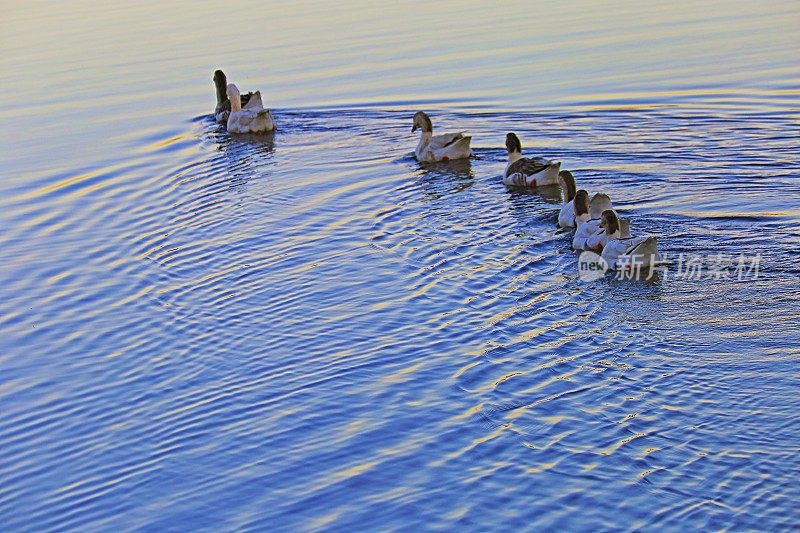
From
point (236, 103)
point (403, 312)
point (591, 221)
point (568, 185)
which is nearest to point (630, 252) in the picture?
point (591, 221)

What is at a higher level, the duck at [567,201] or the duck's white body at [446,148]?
the duck's white body at [446,148]

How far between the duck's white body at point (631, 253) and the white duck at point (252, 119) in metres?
9.65

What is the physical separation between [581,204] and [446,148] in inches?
163

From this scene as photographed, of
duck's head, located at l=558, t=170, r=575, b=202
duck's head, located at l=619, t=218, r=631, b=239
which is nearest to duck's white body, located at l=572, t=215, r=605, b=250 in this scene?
duck's head, located at l=619, t=218, r=631, b=239

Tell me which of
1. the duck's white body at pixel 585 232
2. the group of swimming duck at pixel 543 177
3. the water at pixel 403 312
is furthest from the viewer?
the duck's white body at pixel 585 232

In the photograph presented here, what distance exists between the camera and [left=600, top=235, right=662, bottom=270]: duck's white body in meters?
11.9

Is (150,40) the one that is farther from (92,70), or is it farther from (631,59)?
(631,59)

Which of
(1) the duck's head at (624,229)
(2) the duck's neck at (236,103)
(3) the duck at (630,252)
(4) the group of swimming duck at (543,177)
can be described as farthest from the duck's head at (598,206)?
(2) the duck's neck at (236,103)

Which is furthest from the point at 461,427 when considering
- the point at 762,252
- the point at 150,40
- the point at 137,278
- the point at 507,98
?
the point at 150,40

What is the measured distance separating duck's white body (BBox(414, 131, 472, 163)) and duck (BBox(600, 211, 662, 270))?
518 cm

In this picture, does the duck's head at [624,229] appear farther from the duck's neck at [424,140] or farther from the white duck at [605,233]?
the duck's neck at [424,140]

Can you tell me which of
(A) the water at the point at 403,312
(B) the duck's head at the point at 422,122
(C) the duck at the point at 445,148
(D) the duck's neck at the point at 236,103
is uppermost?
(D) the duck's neck at the point at 236,103

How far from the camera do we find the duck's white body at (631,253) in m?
11.9

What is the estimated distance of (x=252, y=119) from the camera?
804 inches
